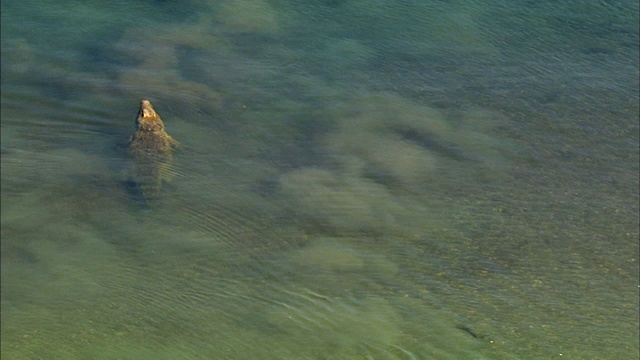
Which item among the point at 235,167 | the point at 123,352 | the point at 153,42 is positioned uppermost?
the point at 153,42

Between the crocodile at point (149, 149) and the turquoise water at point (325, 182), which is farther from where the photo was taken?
the crocodile at point (149, 149)

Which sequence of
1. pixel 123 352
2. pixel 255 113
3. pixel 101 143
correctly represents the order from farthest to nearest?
1. pixel 255 113
2. pixel 101 143
3. pixel 123 352

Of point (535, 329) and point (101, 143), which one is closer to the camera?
point (535, 329)

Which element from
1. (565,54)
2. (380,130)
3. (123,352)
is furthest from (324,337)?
(565,54)

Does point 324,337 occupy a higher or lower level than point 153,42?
lower

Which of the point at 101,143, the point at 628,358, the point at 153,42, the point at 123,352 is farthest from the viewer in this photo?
the point at 153,42

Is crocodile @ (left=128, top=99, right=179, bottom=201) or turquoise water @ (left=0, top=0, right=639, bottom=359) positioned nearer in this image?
turquoise water @ (left=0, top=0, right=639, bottom=359)

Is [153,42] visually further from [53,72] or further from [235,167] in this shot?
A: [235,167]

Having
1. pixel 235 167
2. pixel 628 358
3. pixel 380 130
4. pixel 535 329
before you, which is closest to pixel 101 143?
pixel 235 167
